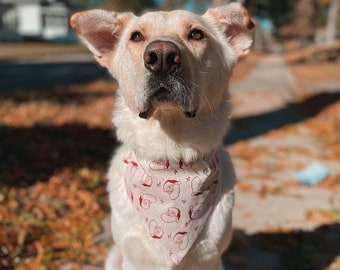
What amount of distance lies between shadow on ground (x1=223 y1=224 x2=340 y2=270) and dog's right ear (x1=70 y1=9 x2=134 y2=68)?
204 cm

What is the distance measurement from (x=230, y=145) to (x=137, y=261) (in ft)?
15.4

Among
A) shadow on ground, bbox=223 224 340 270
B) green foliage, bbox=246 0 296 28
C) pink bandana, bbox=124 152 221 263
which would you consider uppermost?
pink bandana, bbox=124 152 221 263

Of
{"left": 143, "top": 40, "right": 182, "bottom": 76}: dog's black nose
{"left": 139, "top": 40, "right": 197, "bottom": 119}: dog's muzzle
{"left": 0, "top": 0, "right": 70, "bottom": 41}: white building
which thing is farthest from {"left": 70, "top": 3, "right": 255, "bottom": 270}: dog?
{"left": 0, "top": 0, "right": 70, "bottom": 41}: white building

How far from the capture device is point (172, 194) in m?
2.75

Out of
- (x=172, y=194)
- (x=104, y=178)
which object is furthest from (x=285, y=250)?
(x=104, y=178)

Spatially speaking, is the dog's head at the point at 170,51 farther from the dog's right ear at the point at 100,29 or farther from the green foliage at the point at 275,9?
the green foliage at the point at 275,9

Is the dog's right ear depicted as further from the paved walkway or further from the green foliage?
the green foliage

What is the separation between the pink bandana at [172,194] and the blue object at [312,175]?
9.82 feet

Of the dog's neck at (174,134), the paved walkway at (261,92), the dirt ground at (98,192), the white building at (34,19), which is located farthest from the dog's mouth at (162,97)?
the white building at (34,19)

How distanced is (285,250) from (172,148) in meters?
1.80

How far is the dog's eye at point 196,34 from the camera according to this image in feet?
8.52

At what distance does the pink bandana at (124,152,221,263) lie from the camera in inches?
106

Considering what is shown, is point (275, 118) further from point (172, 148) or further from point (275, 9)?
point (275, 9)

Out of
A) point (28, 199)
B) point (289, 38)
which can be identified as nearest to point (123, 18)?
point (28, 199)
